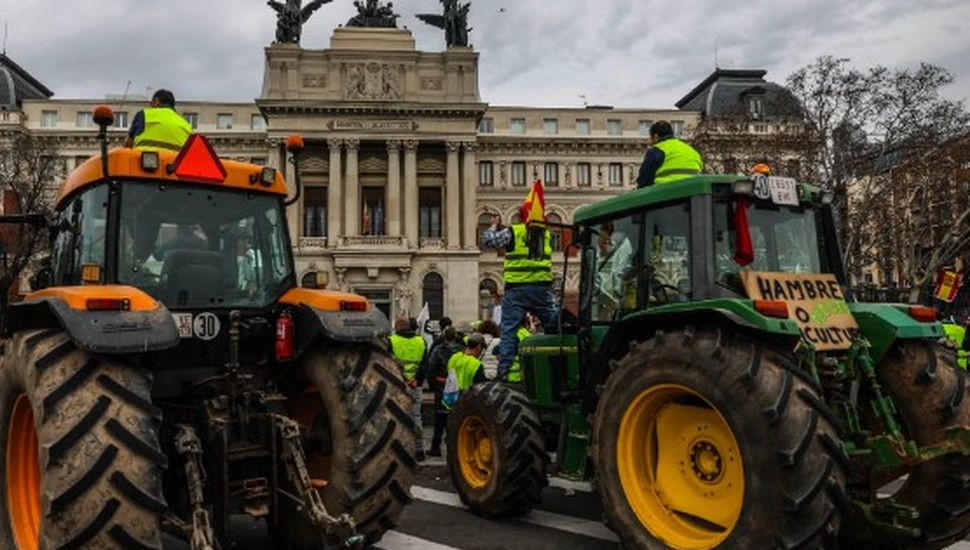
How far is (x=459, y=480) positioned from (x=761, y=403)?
376cm

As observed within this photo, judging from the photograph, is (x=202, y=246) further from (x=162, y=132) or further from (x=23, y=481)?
(x=23, y=481)

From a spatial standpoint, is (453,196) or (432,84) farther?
(432,84)

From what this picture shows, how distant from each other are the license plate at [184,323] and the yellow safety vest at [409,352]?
701 cm

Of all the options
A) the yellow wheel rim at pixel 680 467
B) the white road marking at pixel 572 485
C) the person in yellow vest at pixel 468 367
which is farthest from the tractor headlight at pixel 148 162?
the person in yellow vest at pixel 468 367

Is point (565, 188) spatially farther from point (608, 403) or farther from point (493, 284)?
point (608, 403)

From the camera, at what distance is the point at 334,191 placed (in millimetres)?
57125

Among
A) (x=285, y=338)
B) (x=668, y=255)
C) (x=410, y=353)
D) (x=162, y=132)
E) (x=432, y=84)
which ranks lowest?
(x=410, y=353)

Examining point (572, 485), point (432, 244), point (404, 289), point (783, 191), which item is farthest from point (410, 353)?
point (432, 244)

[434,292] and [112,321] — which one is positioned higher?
[434,292]

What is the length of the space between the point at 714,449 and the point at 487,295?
57.2 meters

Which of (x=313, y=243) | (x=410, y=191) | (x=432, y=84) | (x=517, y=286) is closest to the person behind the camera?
(x=517, y=286)

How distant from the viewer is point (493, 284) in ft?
206

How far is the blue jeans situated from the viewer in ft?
27.9

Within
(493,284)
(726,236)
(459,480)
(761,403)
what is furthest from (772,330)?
(493,284)
